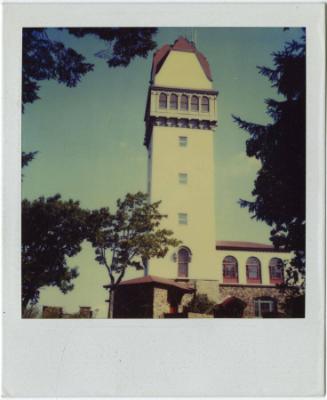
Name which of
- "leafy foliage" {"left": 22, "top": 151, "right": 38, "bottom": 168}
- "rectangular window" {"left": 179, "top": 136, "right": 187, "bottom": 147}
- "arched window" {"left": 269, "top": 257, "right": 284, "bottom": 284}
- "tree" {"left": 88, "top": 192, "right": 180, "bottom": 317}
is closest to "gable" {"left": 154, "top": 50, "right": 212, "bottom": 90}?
"rectangular window" {"left": 179, "top": 136, "right": 187, "bottom": 147}

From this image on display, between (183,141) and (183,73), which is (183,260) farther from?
(183,73)

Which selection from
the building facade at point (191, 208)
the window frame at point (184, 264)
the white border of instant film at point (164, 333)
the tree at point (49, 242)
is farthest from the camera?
the window frame at point (184, 264)

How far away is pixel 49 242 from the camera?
9898 millimetres

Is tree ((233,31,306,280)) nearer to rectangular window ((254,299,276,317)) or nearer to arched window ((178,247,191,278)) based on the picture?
rectangular window ((254,299,276,317))

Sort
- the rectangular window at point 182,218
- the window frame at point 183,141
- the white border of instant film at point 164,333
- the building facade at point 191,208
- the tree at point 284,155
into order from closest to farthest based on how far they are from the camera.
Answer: the white border of instant film at point 164,333 < the tree at point 284,155 < the building facade at point 191,208 < the rectangular window at point 182,218 < the window frame at point 183,141

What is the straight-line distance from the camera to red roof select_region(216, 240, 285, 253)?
1032 cm

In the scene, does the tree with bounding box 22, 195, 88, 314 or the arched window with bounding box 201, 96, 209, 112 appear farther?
the arched window with bounding box 201, 96, 209, 112

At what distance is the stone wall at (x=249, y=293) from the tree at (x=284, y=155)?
1.47ft

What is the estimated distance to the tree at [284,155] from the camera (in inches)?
382

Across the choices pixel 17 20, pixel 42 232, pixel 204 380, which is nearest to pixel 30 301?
pixel 42 232

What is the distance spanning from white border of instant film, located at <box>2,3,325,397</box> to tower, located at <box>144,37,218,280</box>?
1115mm

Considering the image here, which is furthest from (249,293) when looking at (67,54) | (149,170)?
(67,54)

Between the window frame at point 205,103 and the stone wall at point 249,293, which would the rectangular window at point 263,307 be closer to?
the stone wall at point 249,293

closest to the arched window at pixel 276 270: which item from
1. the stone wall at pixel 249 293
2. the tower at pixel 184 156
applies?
the stone wall at pixel 249 293
